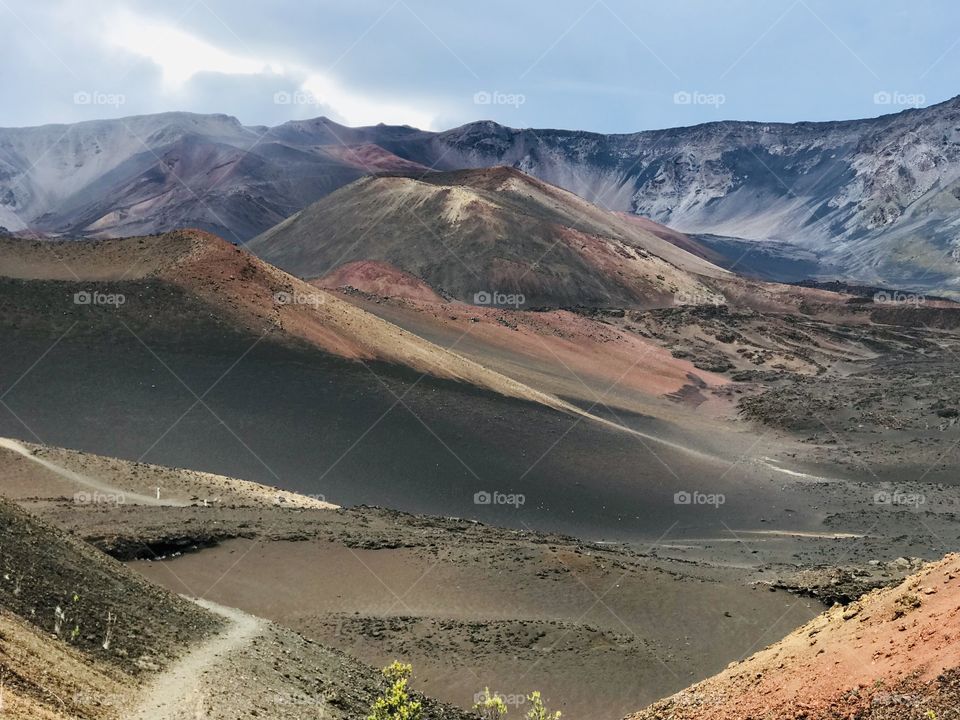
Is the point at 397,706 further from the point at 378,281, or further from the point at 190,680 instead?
the point at 378,281

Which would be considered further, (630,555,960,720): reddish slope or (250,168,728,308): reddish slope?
(250,168,728,308): reddish slope

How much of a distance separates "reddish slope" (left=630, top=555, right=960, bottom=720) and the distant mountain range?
11917cm

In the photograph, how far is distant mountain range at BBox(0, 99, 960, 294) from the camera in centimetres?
13638

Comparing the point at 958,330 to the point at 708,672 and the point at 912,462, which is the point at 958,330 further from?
the point at 708,672

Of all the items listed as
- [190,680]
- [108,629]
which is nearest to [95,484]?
[108,629]

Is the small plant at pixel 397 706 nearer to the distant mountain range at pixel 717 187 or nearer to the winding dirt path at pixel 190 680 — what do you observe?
the winding dirt path at pixel 190 680

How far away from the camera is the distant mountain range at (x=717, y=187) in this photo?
136m

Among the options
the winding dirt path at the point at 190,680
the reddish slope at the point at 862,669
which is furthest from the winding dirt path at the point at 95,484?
the reddish slope at the point at 862,669

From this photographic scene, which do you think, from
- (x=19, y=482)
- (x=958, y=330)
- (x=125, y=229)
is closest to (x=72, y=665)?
(x=19, y=482)

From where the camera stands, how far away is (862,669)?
30.4 feet

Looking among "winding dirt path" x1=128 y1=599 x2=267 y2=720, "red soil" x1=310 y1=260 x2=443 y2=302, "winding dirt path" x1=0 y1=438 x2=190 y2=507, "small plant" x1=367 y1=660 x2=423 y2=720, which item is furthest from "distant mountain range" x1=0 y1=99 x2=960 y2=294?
"small plant" x1=367 y1=660 x2=423 y2=720

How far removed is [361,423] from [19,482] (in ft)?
37.4

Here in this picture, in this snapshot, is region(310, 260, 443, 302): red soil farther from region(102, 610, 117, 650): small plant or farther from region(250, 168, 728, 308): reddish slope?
region(102, 610, 117, 650): small plant

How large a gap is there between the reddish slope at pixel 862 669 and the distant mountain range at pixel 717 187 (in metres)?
119
